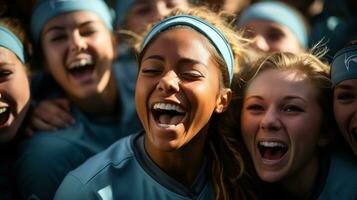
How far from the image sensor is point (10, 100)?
122 inches

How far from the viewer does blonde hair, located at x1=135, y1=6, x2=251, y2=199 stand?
2.82 m

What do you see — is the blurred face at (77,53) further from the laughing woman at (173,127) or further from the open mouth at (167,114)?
the open mouth at (167,114)

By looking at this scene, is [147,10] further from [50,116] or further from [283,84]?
[283,84]

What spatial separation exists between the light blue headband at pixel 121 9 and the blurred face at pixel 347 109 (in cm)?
203

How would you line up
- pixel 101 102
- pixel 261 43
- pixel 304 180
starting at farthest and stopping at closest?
pixel 261 43, pixel 101 102, pixel 304 180

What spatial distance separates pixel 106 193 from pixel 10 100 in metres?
0.94

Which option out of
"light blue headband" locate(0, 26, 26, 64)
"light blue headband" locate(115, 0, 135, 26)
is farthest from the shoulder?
"light blue headband" locate(115, 0, 135, 26)

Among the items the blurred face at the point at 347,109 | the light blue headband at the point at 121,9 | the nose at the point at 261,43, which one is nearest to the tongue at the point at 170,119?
the blurred face at the point at 347,109

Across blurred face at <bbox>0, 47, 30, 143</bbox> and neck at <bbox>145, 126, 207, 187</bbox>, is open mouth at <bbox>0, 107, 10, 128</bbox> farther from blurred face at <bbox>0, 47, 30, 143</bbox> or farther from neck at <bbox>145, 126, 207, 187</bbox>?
neck at <bbox>145, 126, 207, 187</bbox>

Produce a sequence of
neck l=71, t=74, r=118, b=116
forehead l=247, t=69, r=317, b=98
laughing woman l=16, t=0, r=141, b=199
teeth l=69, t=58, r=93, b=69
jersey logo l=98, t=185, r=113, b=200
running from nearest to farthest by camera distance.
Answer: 1. jersey logo l=98, t=185, r=113, b=200
2. forehead l=247, t=69, r=317, b=98
3. laughing woman l=16, t=0, r=141, b=199
4. teeth l=69, t=58, r=93, b=69
5. neck l=71, t=74, r=118, b=116

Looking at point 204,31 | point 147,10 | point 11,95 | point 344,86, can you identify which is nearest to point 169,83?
point 204,31

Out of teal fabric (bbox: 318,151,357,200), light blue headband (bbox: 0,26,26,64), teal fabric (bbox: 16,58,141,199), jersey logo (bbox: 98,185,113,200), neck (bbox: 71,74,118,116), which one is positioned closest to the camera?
jersey logo (bbox: 98,185,113,200)

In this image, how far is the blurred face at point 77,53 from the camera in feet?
11.4

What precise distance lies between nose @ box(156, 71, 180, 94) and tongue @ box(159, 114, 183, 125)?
141mm
